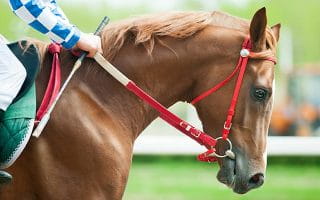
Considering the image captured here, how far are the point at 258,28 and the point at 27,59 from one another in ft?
4.44

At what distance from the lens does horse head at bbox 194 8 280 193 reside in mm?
4223

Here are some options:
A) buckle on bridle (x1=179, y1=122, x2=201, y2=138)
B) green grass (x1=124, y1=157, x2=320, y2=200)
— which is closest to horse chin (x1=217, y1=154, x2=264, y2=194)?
buckle on bridle (x1=179, y1=122, x2=201, y2=138)

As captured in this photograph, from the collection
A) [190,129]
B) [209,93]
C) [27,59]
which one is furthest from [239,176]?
[27,59]

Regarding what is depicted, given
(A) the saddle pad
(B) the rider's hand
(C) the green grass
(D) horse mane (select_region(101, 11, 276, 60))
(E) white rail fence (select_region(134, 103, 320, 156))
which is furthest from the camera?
(E) white rail fence (select_region(134, 103, 320, 156))

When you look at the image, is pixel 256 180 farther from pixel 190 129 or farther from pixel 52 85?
pixel 52 85

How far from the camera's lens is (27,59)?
4.02 meters

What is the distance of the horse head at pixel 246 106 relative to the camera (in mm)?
4223

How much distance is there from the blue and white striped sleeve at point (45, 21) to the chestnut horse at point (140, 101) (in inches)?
10.1

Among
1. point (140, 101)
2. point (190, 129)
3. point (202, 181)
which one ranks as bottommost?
point (202, 181)

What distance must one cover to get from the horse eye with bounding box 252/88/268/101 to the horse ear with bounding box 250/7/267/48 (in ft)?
0.86

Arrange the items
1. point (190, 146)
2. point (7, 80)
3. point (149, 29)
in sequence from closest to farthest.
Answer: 1. point (7, 80)
2. point (149, 29)
3. point (190, 146)

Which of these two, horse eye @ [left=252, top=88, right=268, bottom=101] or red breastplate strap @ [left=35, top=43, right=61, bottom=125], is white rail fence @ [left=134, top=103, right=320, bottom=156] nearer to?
horse eye @ [left=252, top=88, right=268, bottom=101]

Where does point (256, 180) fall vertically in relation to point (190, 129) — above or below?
below

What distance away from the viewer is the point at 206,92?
4.27 metres
